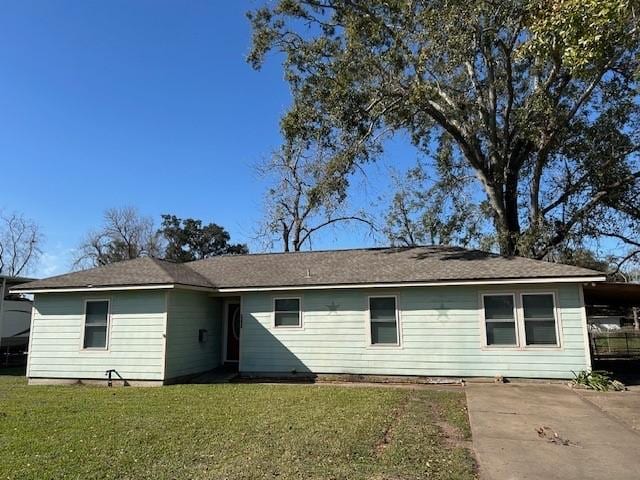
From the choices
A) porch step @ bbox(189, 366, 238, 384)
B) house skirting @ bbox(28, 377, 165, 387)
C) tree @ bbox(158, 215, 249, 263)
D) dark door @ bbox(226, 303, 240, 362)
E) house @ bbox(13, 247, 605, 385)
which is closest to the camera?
house @ bbox(13, 247, 605, 385)

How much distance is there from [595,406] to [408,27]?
40.2 ft

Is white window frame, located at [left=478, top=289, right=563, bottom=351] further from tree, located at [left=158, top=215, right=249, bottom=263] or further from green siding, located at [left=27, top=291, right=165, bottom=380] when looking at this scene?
tree, located at [left=158, top=215, right=249, bottom=263]

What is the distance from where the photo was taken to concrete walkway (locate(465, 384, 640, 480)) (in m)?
5.42

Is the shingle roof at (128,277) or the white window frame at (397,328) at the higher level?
the shingle roof at (128,277)

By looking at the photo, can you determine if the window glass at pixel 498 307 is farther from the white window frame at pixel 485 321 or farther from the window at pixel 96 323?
the window at pixel 96 323

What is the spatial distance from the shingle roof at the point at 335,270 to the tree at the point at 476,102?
3.32 metres

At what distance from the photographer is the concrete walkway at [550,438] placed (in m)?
5.42

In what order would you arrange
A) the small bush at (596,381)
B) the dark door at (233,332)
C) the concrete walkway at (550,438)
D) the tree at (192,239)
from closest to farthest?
1. the concrete walkway at (550,438)
2. the small bush at (596,381)
3. the dark door at (233,332)
4. the tree at (192,239)

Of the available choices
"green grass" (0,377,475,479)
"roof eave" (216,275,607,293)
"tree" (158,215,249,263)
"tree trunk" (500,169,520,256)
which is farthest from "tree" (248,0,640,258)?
"tree" (158,215,249,263)

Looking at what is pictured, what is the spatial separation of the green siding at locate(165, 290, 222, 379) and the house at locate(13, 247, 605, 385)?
0.16 feet

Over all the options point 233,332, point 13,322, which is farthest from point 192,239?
point 233,332

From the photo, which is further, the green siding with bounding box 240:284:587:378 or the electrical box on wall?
the electrical box on wall

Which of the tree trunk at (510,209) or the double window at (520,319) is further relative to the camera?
the tree trunk at (510,209)

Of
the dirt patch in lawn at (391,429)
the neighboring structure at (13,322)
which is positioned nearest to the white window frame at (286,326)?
the dirt patch in lawn at (391,429)
